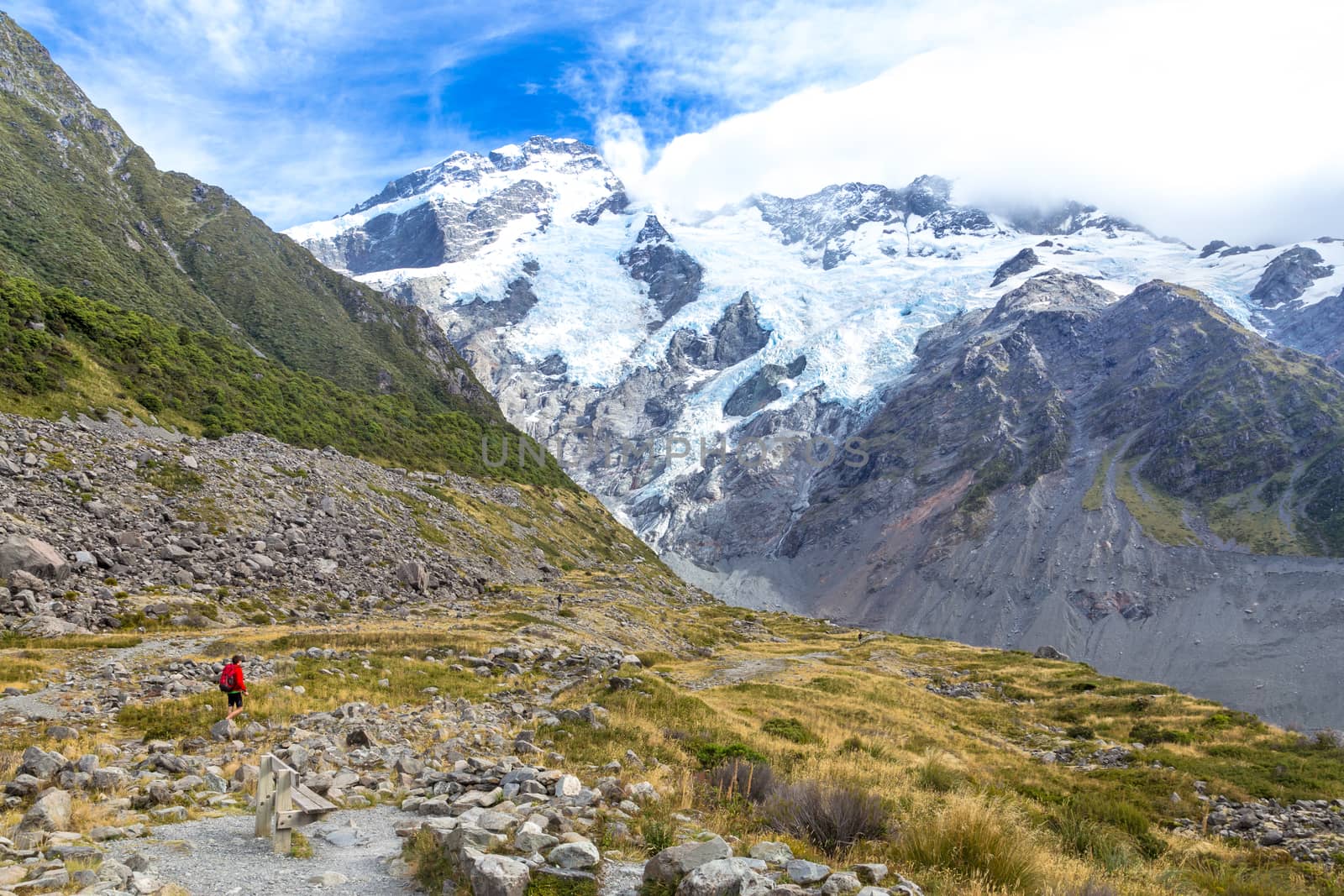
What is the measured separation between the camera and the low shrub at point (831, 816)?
37.6 ft

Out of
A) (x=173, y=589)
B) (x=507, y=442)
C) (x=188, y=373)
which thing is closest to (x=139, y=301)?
(x=188, y=373)

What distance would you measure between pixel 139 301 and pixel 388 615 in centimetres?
7191

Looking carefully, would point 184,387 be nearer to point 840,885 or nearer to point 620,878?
point 620,878

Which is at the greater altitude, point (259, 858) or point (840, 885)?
point (840, 885)

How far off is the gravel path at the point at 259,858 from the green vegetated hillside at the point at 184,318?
152 feet

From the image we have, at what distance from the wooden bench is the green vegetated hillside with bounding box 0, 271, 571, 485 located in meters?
45.3

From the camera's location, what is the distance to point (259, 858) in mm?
10156

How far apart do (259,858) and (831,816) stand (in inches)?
332

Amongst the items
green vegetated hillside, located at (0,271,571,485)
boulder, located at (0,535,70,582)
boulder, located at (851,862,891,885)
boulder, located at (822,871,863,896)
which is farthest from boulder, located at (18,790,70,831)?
green vegetated hillside, located at (0,271,571,485)

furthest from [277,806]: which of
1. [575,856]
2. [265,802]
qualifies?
[575,856]

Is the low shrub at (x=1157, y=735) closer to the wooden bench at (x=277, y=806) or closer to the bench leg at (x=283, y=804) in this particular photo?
the wooden bench at (x=277, y=806)

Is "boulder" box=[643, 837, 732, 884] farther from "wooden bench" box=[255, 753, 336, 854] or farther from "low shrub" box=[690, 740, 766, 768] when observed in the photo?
"low shrub" box=[690, 740, 766, 768]

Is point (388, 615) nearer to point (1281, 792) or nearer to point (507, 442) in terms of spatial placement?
point (1281, 792)

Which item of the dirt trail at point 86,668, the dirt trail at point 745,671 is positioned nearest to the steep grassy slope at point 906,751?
the dirt trail at point 745,671
